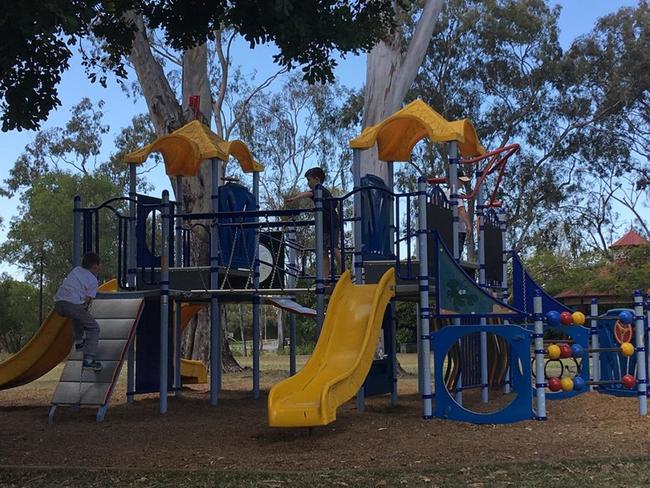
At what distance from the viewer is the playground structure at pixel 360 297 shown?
9586 millimetres

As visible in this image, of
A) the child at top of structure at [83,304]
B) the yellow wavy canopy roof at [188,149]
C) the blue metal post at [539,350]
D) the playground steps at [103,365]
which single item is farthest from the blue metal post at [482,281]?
the child at top of structure at [83,304]

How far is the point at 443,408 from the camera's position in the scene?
9.87 metres

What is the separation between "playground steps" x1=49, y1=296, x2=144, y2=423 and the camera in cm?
1047

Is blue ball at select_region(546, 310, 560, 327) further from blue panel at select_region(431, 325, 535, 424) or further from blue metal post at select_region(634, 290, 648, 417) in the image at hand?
blue metal post at select_region(634, 290, 648, 417)

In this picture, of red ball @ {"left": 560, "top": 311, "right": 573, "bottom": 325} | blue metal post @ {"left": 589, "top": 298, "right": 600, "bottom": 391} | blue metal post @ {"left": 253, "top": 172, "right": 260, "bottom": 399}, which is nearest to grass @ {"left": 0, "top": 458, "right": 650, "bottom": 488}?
red ball @ {"left": 560, "top": 311, "right": 573, "bottom": 325}

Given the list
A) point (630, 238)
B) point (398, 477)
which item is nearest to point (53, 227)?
point (630, 238)

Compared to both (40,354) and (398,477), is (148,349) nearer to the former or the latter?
(40,354)

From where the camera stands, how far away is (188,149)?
44.8 ft

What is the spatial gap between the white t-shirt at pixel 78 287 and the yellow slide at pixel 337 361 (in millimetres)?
3136

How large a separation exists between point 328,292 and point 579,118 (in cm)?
3090

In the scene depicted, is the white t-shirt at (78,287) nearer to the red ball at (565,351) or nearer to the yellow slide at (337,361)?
the yellow slide at (337,361)

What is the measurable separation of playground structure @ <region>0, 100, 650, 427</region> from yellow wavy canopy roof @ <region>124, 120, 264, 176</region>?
0.02 m

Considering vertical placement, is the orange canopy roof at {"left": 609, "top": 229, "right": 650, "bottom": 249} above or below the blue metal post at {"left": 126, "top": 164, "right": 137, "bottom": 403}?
above

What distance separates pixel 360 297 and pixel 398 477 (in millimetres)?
3557
